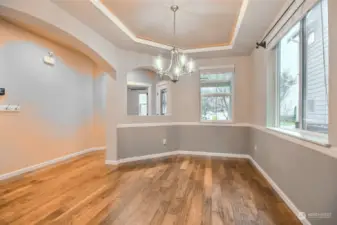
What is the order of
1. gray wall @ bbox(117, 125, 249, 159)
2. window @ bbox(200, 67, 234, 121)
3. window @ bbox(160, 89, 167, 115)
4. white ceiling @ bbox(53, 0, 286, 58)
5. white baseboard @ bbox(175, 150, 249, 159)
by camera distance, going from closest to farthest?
white ceiling @ bbox(53, 0, 286, 58) < gray wall @ bbox(117, 125, 249, 159) < white baseboard @ bbox(175, 150, 249, 159) < window @ bbox(200, 67, 234, 121) < window @ bbox(160, 89, 167, 115)

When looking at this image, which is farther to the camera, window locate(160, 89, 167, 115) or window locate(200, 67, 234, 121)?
window locate(160, 89, 167, 115)

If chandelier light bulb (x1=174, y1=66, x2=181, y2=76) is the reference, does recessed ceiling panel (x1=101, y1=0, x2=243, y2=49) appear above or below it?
above

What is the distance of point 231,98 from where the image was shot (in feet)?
16.8

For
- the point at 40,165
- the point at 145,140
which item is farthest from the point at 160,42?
the point at 40,165

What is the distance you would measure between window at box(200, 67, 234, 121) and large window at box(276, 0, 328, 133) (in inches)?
77.8

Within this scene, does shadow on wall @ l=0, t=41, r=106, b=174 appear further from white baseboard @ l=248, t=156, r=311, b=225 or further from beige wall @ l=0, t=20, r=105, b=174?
white baseboard @ l=248, t=156, r=311, b=225

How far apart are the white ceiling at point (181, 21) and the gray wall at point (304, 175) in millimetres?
Answer: 1749

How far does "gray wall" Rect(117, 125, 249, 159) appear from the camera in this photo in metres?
4.65

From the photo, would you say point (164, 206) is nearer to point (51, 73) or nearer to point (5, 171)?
point (5, 171)

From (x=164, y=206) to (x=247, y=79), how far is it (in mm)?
3744

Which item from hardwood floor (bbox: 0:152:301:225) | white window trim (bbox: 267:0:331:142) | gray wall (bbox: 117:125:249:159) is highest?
white window trim (bbox: 267:0:331:142)

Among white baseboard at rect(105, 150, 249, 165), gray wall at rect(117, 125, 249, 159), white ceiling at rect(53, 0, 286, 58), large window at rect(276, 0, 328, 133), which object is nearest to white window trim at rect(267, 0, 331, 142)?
large window at rect(276, 0, 328, 133)

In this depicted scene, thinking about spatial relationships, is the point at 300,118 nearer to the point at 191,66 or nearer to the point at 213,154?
the point at 191,66

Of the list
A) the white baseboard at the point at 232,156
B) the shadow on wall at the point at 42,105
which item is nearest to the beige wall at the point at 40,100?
the shadow on wall at the point at 42,105
